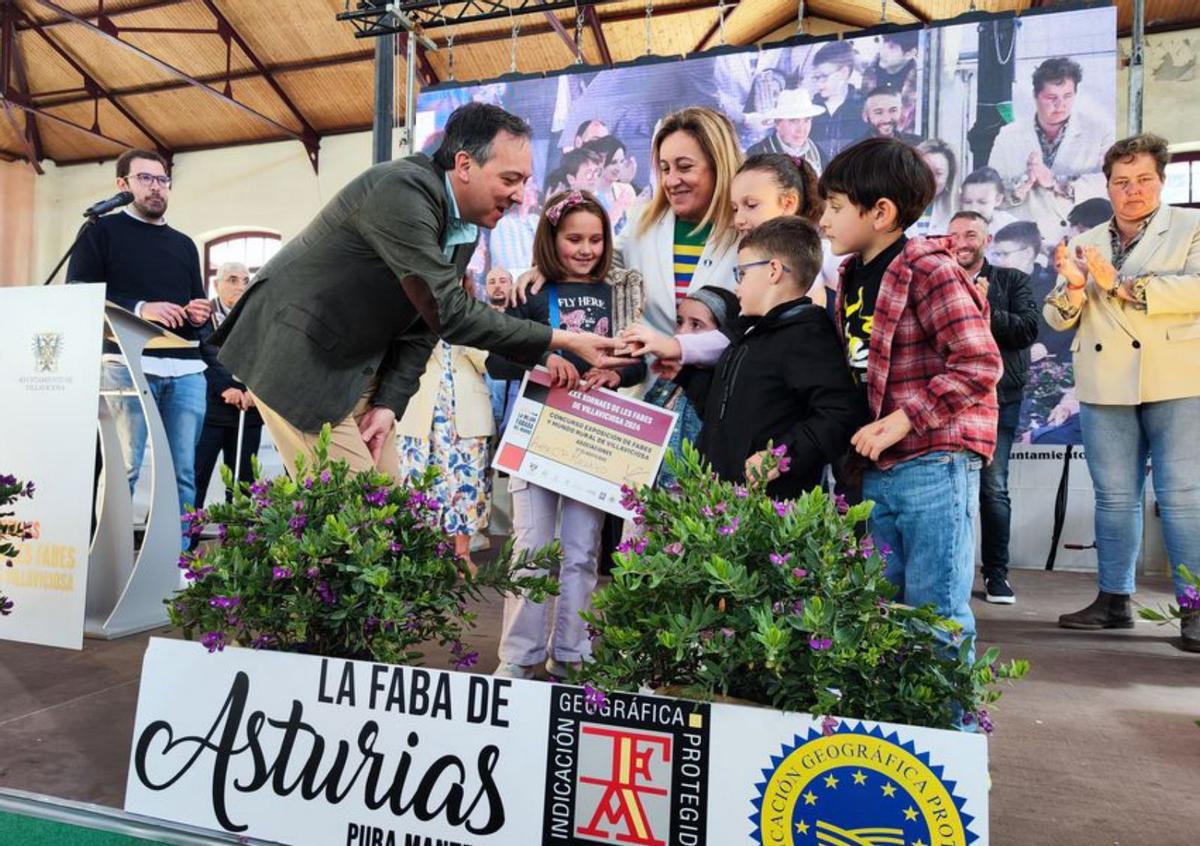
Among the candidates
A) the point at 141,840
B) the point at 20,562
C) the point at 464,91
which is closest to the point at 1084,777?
the point at 141,840

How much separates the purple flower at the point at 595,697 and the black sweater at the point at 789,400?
29.1 inches

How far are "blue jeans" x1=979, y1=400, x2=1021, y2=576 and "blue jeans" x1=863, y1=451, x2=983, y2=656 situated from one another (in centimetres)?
231

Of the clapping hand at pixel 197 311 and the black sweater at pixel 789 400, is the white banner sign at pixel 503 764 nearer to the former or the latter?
the black sweater at pixel 789 400

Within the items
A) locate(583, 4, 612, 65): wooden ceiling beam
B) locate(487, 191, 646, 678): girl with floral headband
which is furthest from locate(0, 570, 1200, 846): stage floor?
locate(583, 4, 612, 65): wooden ceiling beam

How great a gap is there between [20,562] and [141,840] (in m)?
1.84

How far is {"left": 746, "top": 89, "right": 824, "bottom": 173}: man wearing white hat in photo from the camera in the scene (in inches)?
198

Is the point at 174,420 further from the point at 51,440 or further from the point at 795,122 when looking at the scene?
the point at 795,122

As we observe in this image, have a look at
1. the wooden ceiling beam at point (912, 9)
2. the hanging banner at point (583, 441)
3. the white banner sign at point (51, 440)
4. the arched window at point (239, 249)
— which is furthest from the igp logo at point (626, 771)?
the arched window at point (239, 249)

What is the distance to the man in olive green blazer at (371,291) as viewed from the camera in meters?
1.70

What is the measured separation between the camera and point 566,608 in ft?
7.09

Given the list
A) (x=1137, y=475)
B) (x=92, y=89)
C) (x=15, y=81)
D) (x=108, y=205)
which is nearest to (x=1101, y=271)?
(x=1137, y=475)

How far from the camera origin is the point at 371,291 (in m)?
1.79

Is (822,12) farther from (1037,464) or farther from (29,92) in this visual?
(29,92)

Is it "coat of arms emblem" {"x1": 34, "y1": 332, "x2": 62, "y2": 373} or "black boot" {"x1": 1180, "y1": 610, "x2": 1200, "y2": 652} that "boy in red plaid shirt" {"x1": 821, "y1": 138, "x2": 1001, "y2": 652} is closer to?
"black boot" {"x1": 1180, "y1": 610, "x2": 1200, "y2": 652}
